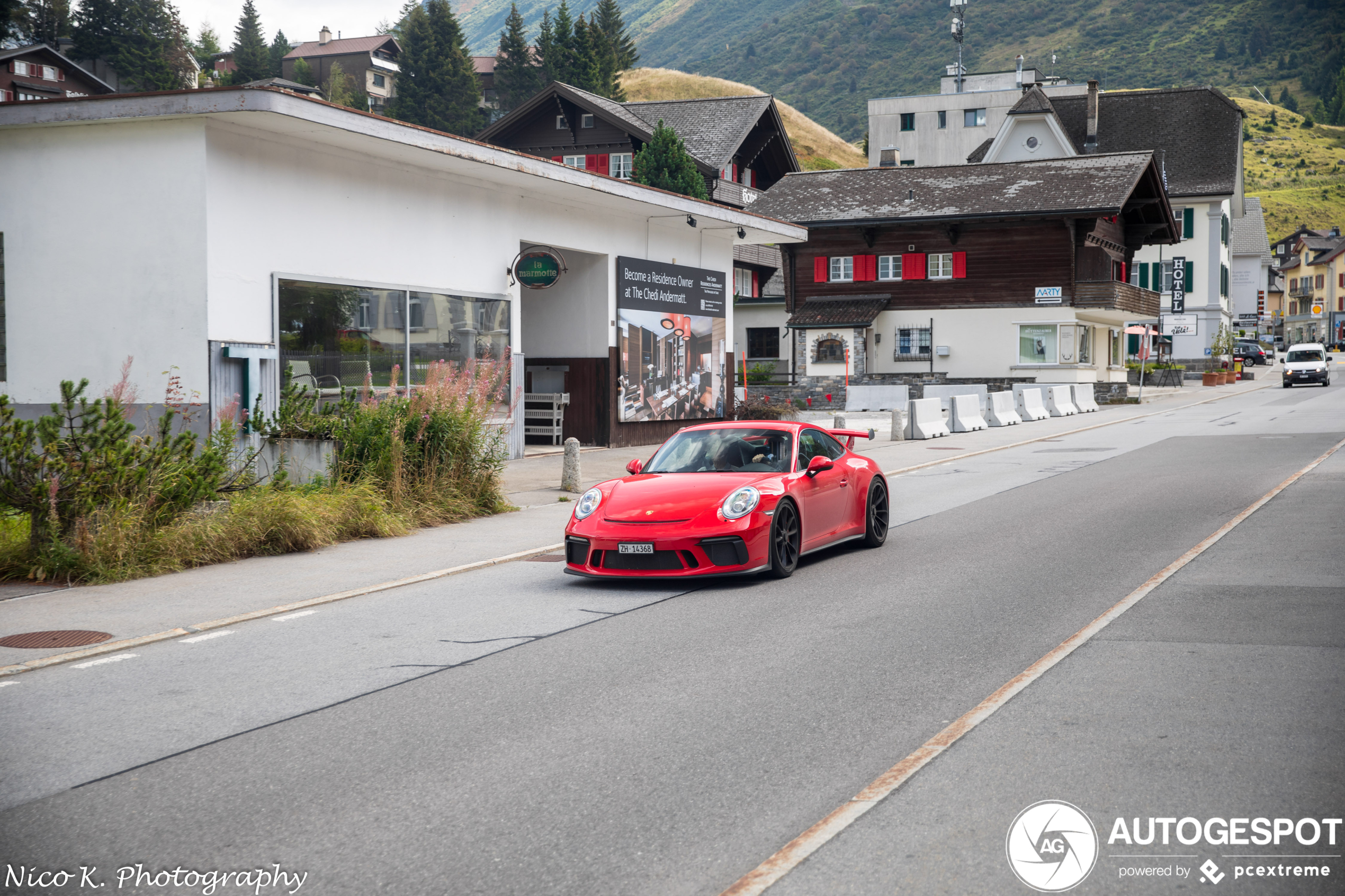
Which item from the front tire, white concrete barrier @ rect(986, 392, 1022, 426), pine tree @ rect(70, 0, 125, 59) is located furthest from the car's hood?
pine tree @ rect(70, 0, 125, 59)

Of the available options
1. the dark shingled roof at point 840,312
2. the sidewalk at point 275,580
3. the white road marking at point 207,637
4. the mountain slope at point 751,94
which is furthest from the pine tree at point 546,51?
the white road marking at point 207,637

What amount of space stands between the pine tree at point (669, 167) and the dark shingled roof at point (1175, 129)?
32900mm

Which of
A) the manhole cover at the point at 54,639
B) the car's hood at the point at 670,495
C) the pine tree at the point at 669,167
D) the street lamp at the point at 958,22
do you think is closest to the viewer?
the manhole cover at the point at 54,639

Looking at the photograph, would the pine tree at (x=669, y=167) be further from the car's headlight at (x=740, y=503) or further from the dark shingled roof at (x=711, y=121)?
the car's headlight at (x=740, y=503)

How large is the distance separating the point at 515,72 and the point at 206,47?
1649 inches

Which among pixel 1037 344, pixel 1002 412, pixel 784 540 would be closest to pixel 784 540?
pixel 784 540

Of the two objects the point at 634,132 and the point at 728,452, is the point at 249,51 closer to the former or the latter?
the point at 634,132

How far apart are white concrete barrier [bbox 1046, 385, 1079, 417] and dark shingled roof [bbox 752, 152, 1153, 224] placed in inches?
419

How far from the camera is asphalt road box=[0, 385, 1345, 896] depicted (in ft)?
14.0

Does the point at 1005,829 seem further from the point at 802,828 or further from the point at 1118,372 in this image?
the point at 1118,372

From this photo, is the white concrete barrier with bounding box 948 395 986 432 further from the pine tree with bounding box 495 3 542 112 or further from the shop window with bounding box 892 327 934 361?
the pine tree with bounding box 495 3 542 112

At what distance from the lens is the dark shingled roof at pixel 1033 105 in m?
67.8

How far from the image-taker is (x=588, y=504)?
10359 millimetres

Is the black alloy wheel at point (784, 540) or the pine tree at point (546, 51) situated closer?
the black alloy wheel at point (784, 540)
